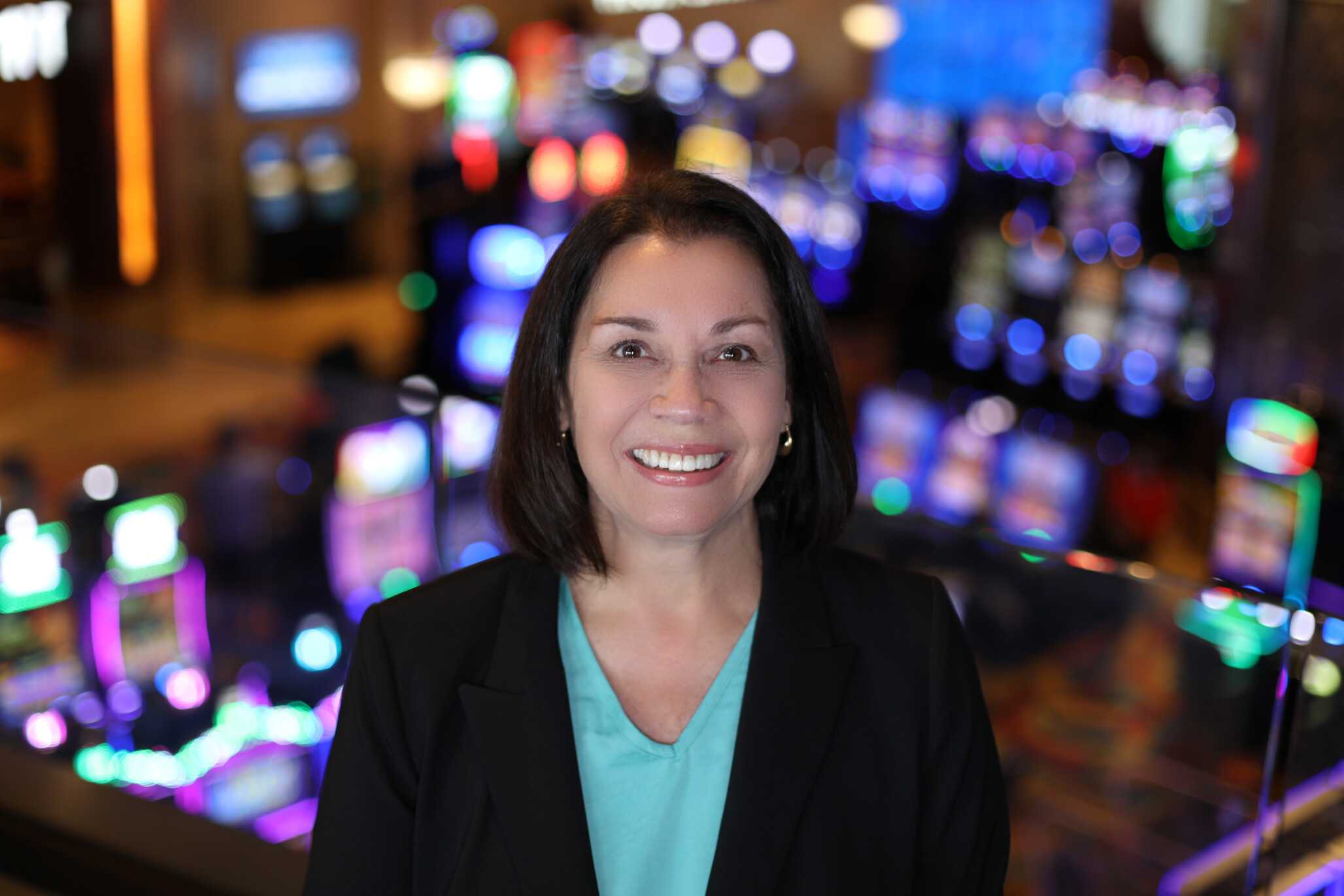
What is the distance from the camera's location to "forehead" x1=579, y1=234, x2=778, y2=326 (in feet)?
4.84

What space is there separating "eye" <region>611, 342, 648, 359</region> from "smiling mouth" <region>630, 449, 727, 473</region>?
3.7 inches

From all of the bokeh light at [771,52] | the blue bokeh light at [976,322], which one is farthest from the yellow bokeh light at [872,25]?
the blue bokeh light at [976,322]

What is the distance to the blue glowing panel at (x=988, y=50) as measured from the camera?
659 centimetres

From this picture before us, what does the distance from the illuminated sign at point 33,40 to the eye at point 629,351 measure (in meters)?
8.08

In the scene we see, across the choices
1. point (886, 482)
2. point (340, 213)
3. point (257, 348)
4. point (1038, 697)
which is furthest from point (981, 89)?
point (257, 348)

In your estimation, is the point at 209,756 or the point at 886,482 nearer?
the point at 209,756

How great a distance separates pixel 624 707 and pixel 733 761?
14cm

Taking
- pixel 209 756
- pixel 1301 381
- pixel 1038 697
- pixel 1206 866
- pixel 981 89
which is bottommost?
pixel 209 756

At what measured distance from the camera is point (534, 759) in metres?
1.50

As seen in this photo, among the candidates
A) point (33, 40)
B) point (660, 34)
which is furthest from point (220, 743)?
point (33, 40)

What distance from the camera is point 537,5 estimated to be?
361 inches

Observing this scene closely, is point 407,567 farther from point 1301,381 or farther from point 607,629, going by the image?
point 607,629

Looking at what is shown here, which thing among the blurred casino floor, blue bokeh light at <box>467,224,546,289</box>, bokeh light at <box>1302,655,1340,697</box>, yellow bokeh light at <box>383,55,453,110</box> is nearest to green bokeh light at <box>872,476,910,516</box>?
blue bokeh light at <box>467,224,546,289</box>

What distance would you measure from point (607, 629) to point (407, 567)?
4.26m
